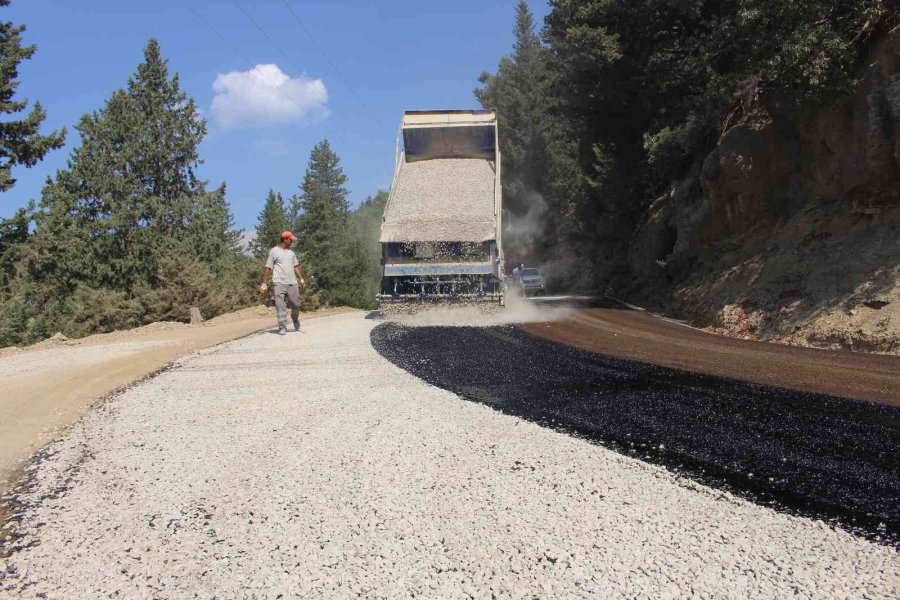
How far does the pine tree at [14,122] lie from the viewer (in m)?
A: 24.9

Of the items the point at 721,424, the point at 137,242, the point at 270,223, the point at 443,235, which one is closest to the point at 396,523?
the point at 721,424

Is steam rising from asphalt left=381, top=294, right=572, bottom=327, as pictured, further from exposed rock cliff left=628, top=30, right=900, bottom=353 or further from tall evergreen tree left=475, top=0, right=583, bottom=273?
tall evergreen tree left=475, top=0, right=583, bottom=273

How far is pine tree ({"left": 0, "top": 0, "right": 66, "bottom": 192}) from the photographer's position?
24938 mm

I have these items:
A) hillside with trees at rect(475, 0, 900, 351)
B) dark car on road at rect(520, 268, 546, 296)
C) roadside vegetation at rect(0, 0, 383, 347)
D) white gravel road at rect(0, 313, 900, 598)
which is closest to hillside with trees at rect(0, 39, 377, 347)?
roadside vegetation at rect(0, 0, 383, 347)

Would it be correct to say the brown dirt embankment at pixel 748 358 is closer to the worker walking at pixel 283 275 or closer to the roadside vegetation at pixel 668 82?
the worker walking at pixel 283 275

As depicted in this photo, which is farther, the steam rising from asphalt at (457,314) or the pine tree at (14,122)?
the pine tree at (14,122)

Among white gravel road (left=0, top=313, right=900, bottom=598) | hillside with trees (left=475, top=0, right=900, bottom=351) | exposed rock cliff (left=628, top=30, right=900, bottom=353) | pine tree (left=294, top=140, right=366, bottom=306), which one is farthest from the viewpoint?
pine tree (left=294, top=140, right=366, bottom=306)

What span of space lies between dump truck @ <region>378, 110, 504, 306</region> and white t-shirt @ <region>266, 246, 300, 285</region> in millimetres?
2734

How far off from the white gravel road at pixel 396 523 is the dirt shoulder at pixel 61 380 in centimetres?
37

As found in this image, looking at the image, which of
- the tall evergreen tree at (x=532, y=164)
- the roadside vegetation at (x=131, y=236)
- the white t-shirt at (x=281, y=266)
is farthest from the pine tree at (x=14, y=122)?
the tall evergreen tree at (x=532, y=164)

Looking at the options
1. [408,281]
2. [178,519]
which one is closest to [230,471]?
[178,519]

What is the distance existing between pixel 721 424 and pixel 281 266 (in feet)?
25.9

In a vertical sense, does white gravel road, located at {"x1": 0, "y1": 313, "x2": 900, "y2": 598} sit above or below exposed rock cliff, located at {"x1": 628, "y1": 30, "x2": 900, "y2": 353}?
below

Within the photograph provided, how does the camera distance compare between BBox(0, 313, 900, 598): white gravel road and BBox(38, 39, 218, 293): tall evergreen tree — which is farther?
BBox(38, 39, 218, 293): tall evergreen tree
